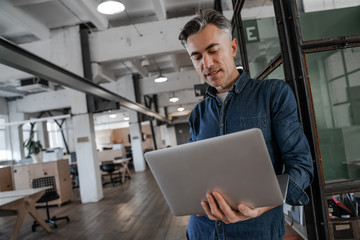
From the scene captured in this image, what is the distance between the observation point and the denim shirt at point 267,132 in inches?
38.0

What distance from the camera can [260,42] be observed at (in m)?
2.19

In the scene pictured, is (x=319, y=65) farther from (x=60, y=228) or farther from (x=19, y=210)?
(x=60, y=228)

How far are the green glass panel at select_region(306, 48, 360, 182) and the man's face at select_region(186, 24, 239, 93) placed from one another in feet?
1.59

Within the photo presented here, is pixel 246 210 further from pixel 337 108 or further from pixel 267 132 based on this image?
pixel 337 108

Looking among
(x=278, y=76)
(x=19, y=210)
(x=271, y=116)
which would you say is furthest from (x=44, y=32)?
(x=271, y=116)

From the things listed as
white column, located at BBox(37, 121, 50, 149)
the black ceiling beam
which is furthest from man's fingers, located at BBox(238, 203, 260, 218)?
white column, located at BBox(37, 121, 50, 149)

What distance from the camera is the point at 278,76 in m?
1.74

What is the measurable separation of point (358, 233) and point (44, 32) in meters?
7.26

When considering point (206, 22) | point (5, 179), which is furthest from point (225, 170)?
point (5, 179)

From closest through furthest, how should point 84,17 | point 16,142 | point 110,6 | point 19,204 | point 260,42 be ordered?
point 260,42 < point 110,6 < point 19,204 < point 84,17 < point 16,142

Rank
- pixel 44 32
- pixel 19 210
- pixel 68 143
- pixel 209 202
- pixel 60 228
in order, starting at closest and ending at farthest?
pixel 209 202 → pixel 19 210 → pixel 60 228 → pixel 44 32 → pixel 68 143

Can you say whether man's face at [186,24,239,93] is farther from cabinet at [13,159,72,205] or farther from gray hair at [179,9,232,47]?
cabinet at [13,159,72,205]

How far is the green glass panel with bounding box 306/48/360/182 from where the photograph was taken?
1.31 metres

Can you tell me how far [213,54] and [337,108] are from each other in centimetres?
74
